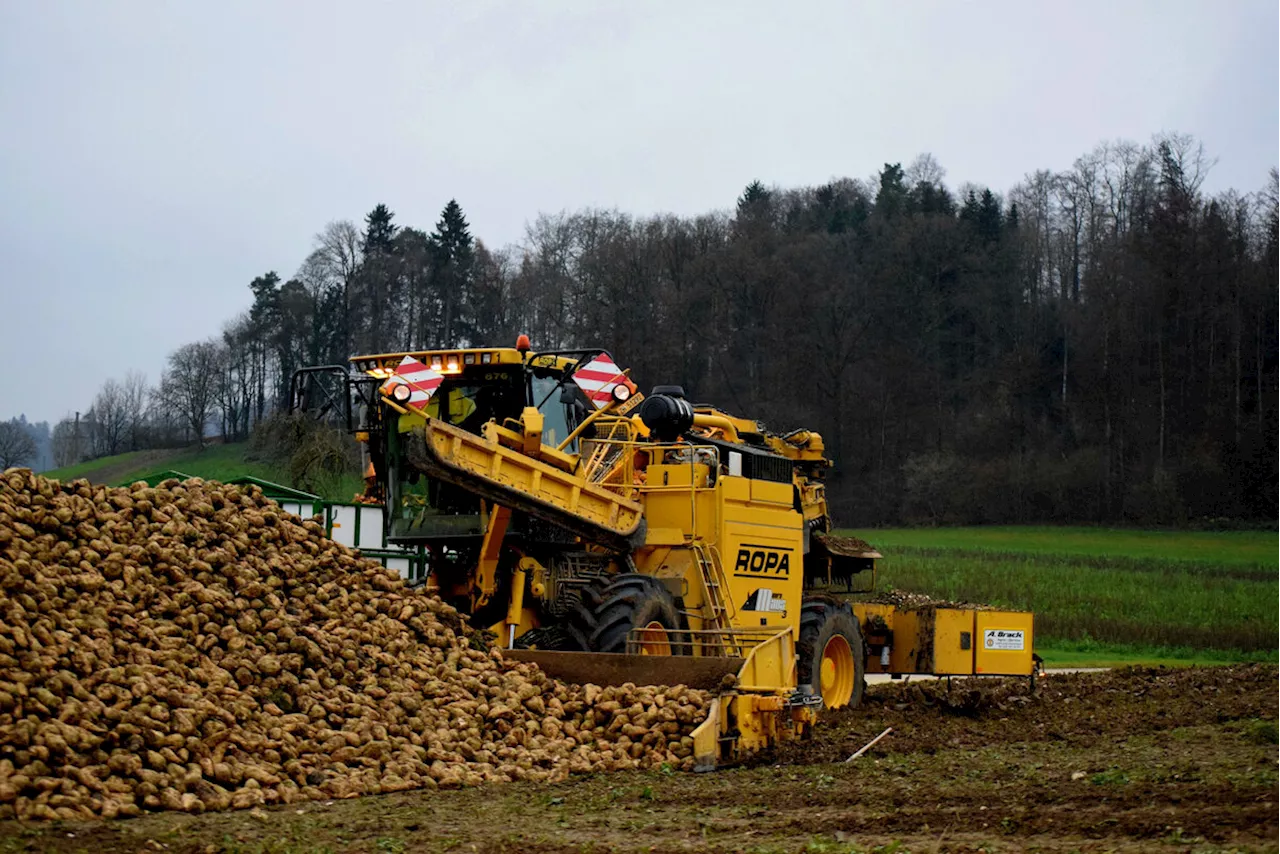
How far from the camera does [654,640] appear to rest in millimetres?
11648

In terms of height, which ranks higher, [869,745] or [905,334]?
[905,334]

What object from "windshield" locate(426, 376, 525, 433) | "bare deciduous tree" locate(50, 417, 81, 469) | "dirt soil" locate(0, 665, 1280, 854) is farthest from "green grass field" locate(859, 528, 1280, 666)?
"bare deciduous tree" locate(50, 417, 81, 469)

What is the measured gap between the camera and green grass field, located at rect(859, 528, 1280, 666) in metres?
27.9

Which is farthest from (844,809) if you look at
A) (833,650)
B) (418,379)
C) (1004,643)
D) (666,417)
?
(1004,643)

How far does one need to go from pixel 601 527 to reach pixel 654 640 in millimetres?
1057

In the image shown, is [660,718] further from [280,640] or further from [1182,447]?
[1182,447]

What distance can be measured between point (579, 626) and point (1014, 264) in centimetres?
5704

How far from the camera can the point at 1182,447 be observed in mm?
51219

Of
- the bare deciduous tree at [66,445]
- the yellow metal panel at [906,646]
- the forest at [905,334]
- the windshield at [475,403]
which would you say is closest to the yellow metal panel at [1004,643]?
the yellow metal panel at [906,646]

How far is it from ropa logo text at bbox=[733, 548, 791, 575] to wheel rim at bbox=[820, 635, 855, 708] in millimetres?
1174

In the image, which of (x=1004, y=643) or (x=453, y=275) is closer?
(x=1004, y=643)

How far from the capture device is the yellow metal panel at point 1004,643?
15977 mm

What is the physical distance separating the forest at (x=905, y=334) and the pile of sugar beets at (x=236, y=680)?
1565 inches

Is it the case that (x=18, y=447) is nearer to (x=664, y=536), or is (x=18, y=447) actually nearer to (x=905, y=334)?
(x=905, y=334)
